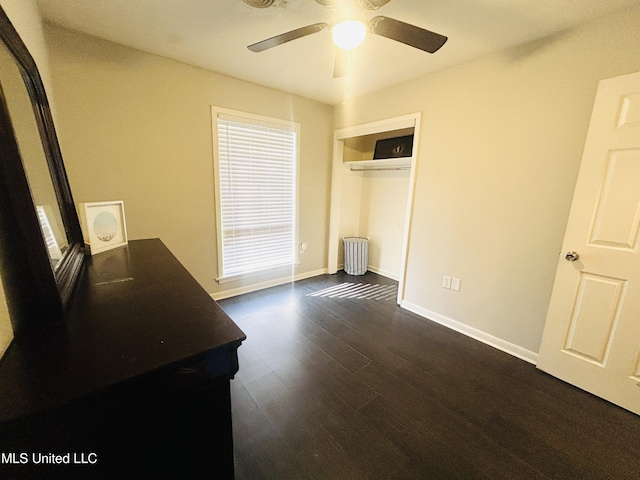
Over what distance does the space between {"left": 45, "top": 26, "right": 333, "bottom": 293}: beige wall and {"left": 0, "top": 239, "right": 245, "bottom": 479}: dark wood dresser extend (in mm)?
1651

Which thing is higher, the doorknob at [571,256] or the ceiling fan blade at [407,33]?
the ceiling fan blade at [407,33]

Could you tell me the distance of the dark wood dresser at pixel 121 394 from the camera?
54 cm

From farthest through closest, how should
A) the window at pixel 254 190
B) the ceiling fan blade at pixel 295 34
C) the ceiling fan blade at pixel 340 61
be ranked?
the window at pixel 254 190 → the ceiling fan blade at pixel 340 61 → the ceiling fan blade at pixel 295 34

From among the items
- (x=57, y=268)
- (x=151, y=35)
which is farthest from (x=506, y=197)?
(x=151, y=35)

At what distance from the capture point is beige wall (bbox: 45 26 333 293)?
198 cm

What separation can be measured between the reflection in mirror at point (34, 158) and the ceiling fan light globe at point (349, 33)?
1.34 metres

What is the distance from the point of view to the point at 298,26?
70.6 inches

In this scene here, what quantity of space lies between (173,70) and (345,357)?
2.92m

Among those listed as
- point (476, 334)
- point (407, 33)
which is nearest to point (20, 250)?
point (407, 33)

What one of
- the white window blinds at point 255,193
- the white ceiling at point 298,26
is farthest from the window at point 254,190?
the white ceiling at point 298,26

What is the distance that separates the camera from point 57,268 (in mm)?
962

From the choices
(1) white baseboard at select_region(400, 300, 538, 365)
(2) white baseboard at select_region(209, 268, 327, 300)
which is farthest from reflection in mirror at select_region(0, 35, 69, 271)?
(1) white baseboard at select_region(400, 300, 538, 365)

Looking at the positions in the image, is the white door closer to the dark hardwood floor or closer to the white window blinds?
the dark hardwood floor

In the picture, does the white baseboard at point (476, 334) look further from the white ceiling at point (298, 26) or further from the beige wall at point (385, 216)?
the white ceiling at point (298, 26)
